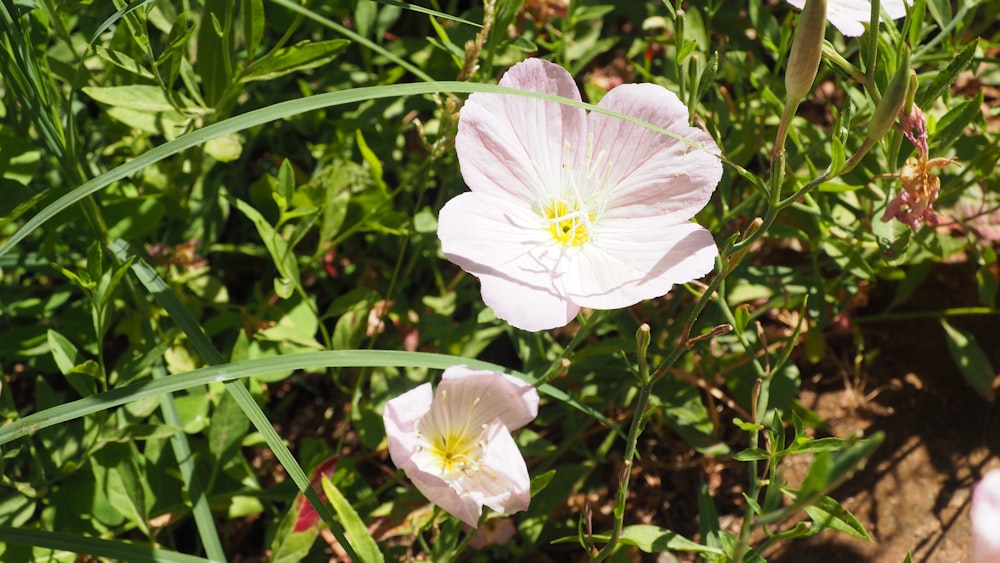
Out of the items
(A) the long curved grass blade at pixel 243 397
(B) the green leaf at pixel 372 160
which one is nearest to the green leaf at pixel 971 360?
(B) the green leaf at pixel 372 160

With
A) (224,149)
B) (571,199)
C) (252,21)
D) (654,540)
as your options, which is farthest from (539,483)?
(252,21)

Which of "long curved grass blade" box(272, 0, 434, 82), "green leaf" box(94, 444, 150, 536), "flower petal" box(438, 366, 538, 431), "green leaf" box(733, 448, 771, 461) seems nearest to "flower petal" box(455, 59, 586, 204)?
"long curved grass blade" box(272, 0, 434, 82)

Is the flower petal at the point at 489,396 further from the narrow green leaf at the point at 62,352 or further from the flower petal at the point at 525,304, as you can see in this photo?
the narrow green leaf at the point at 62,352

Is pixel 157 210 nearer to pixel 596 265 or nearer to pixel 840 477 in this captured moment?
pixel 596 265

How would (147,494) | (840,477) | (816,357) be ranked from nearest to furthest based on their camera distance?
(840,477), (147,494), (816,357)

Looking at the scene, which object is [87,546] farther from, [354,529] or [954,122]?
[954,122]

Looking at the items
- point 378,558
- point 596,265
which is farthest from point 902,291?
point 378,558
